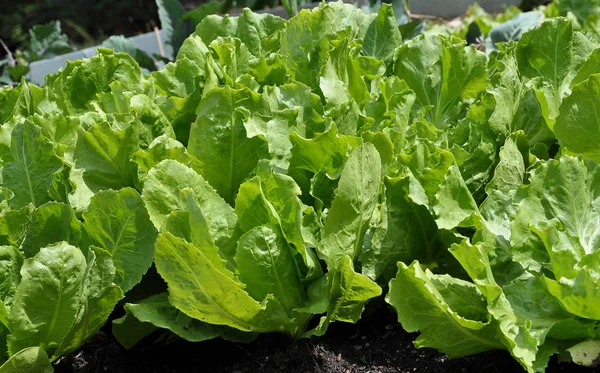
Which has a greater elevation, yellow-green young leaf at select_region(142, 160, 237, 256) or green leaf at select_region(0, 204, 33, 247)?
yellow-green young leaf at select_region(142, 160, 237, 256)

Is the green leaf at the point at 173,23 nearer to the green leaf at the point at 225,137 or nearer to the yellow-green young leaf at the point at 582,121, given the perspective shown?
the green leaf at the point at 225,137

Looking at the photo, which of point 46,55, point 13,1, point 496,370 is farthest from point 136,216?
point 13,1

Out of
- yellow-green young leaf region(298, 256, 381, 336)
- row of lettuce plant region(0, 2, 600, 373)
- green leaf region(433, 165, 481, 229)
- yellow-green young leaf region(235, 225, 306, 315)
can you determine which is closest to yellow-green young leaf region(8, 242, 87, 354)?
row of lettuce plant region(0, 2, 600, 373)

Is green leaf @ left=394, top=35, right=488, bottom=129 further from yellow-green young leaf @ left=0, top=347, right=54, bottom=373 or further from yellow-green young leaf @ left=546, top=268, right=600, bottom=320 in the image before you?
yellow-green young leaf @ left=0, top=347, right=54, bottom=373

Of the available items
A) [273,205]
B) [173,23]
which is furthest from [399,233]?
[173,23]

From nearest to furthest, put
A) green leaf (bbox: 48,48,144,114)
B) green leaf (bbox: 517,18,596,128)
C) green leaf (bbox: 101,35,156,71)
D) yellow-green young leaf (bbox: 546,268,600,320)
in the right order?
yellow-green young leaf (bbox: 546,268,600,320), green leaf (bbox: 517,18,596,128), green leaf (bbox: 48,48,144,114), green leaf (bbox: 101,35,156,71)

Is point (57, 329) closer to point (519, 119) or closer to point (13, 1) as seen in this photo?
point (519, 119)
